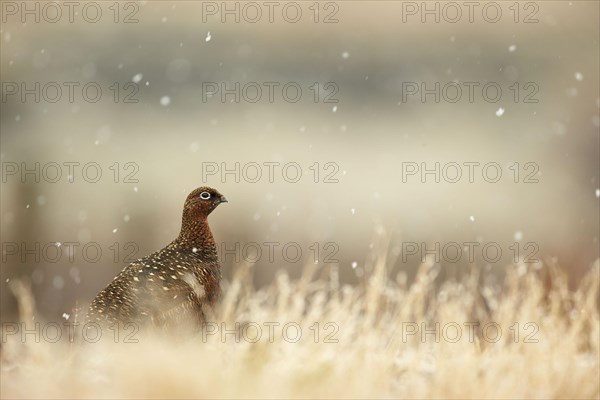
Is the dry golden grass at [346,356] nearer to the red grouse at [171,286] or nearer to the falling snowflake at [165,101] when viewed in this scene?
the red grouse at [171,286]

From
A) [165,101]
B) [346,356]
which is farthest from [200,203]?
[165,101]

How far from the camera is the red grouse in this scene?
5.43 m

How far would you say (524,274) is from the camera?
21.9 ft

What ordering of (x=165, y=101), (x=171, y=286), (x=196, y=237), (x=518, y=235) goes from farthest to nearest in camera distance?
(x=165, y=101) < (x=518, y=235) < (x=196, y=237) < (x=171, y=286)

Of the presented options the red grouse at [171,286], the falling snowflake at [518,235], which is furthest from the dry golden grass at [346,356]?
the falling snowflake at [518,235]

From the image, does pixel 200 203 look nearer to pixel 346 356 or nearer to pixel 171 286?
pixel 171 286

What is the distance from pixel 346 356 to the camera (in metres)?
5.31

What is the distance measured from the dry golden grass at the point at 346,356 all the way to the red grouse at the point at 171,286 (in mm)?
177

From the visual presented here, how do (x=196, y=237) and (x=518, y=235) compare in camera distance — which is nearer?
(x=196, y=237)

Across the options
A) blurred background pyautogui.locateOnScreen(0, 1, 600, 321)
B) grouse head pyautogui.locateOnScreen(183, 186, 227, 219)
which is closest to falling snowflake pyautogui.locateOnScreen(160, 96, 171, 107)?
blurred background pyautogui.locateOnScreen(0, 1, 600, 321)

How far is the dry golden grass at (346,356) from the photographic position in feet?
15.9

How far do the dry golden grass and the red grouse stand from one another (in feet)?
0.58

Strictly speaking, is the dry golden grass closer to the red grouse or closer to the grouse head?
the red grouse

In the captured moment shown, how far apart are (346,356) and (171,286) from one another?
131 centimetres
